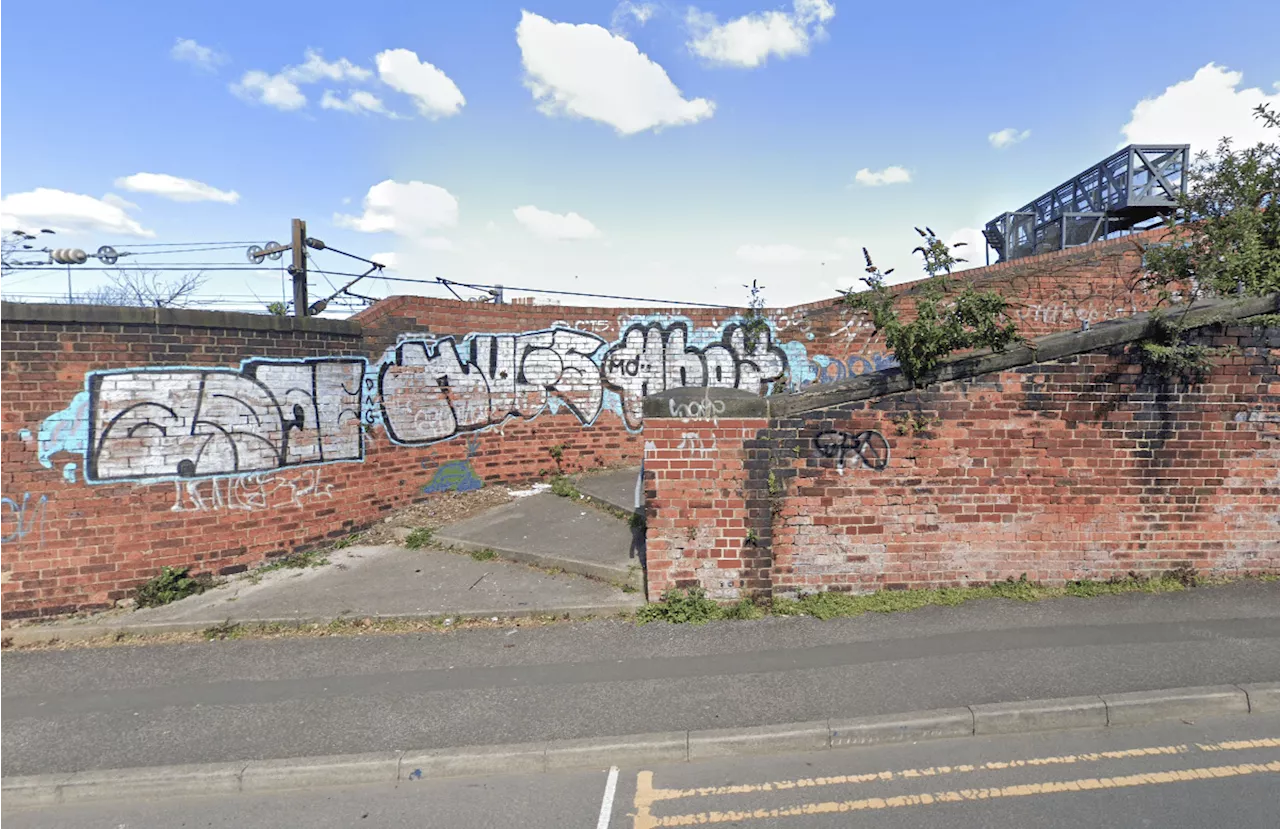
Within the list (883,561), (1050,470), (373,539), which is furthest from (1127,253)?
(373,539)

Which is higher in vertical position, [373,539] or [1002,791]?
[373,539]

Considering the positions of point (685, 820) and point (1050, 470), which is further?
point (1050, 470)

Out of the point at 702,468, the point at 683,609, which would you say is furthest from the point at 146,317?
the point at 683,609

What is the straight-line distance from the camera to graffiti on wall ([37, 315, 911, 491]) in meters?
5.79

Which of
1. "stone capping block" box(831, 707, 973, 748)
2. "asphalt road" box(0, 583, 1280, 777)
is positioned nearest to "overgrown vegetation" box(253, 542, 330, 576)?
"asphalt road" box(0, 583, 1280, 777)

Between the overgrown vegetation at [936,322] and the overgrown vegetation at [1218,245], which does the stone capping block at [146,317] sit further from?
the overgrown vegetation at [1218,245]

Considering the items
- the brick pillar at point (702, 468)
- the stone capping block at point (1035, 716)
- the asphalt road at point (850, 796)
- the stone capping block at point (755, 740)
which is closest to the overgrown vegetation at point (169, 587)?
the asphalt road at point (850, 796)

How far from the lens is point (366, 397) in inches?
303

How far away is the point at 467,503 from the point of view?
8609 millimetres

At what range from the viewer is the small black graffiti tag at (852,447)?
531cm

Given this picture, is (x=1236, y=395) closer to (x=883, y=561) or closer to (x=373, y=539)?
(x=883, y=561)

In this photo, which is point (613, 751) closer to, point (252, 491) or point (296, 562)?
point (296, 562)

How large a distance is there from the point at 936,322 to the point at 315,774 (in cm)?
526

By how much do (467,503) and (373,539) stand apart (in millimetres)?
1414
